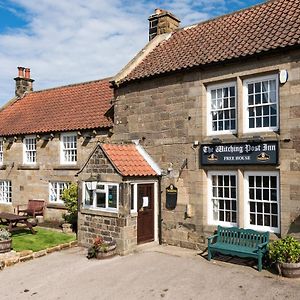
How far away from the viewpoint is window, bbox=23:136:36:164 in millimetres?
20230

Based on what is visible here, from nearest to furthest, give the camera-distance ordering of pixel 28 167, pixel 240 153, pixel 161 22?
pixel 240 153
pixel 161 22
pixel 28 167

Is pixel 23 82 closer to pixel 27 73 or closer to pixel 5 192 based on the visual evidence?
pixel 27 73

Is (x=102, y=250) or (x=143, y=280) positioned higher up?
(x=102, y=250)

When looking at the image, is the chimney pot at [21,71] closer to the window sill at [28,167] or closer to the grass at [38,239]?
the window sill at [28,167]

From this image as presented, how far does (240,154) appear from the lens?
451 inches

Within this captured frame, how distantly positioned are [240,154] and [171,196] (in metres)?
3.16

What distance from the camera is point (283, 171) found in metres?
10.6

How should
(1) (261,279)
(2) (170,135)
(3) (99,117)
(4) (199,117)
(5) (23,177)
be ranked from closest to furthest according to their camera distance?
(1) (261,279) < (4) (199,117) < (2) (170,135) < (3) (99,117) < (5) (23,177)

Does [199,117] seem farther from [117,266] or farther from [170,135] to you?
[117,266]

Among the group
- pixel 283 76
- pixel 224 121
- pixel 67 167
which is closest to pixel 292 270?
pixel 224 121

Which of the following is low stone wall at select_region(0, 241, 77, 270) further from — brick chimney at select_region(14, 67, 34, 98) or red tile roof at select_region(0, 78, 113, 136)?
brick chimney at select_region(14, 67, 34, 98)

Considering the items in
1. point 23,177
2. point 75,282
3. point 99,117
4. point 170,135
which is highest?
point 99,117

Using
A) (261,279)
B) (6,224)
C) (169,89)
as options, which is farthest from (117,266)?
(6,224)

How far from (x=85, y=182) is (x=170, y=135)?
3728mm
